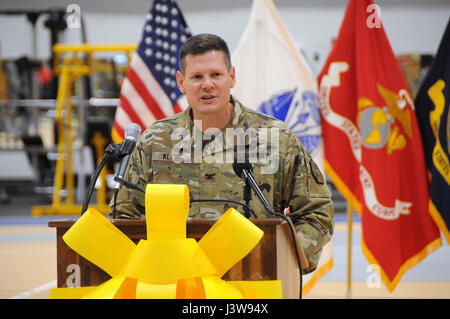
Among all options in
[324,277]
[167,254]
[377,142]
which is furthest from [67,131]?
[167,254]

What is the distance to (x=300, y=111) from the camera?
3.51 metres

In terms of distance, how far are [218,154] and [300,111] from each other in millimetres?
1452

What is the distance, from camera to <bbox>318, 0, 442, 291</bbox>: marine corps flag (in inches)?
137

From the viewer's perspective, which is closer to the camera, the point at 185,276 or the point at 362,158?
the point at 185,276

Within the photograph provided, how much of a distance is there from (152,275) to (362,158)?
251cm

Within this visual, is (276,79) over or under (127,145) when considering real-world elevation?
over

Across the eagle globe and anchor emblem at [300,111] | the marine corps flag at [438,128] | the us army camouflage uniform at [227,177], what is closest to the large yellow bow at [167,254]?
the us army camouflage uniform at [227,177]

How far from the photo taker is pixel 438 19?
433 inches

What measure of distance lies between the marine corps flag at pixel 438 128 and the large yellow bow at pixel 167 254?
2.39 m

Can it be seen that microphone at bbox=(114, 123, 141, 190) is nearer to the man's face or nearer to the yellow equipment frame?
the man's face

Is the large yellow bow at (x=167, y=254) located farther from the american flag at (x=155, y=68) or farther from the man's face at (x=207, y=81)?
the american flag at (x=155, y=68)

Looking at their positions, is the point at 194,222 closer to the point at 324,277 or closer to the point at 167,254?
the point at 167,254
